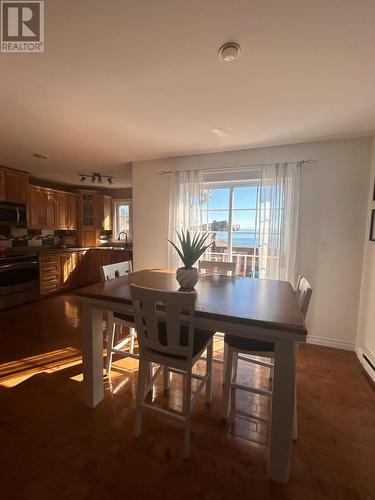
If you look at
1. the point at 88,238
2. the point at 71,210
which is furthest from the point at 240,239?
the point at 71,210

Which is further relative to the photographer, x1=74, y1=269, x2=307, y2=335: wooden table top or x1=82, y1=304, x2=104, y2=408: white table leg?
x1=82, y1=304, x2=104, y2=408: white table leg

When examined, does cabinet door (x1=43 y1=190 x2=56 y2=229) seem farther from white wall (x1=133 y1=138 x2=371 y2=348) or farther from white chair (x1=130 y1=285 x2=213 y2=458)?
white chair (x1=130 y1=285 x2=213 y2=458)

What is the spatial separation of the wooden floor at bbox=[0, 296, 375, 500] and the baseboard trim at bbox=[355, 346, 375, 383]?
75 mm

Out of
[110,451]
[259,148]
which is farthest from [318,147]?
[110,451]

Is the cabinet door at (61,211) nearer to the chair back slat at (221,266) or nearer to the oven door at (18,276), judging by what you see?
the oven door at (18,276)

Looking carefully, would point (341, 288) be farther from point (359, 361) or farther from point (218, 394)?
point (218, 394)

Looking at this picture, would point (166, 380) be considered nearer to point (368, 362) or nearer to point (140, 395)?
point (140, 395)

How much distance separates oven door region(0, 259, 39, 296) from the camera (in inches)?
143

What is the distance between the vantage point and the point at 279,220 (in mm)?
2893

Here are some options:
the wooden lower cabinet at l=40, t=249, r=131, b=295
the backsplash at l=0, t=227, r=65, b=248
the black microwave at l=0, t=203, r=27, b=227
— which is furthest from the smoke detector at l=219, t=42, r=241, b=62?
the backsplash at l=0, t=227, r=65, b=248

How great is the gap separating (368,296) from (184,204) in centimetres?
245

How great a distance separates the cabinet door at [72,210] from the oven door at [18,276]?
1.54m

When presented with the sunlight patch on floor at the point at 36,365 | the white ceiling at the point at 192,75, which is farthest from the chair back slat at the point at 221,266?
the sunlight patch on floor at the point at 36,365

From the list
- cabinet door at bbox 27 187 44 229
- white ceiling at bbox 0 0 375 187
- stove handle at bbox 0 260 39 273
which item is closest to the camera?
white ceiling at bbox 0 0 375 187
